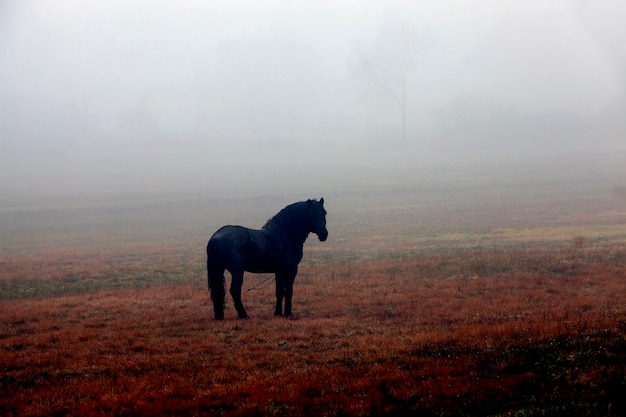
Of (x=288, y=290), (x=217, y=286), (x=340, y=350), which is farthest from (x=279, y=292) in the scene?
(x=340, y=350)

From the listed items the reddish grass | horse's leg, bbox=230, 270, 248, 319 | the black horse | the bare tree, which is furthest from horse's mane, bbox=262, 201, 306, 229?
the bare tree

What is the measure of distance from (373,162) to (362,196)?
107 feet

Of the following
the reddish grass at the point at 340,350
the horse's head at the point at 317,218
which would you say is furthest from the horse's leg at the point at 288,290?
the horse's head at the point at 317,218

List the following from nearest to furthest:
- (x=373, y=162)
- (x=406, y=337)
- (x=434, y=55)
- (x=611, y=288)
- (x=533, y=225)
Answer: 1. (x=406, y=337)
2. (x=611, y=288)
3. (x=533, y=225)
4. (x=373, y=162)
5. (x=434, y=55)

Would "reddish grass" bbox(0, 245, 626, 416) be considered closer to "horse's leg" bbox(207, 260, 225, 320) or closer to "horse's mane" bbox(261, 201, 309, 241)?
"horse's leg" bbox(207, 260, 225, 320)

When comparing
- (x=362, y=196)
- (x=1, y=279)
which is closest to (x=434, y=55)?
(x=362, y=196)

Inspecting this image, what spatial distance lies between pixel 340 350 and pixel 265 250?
5509 mm

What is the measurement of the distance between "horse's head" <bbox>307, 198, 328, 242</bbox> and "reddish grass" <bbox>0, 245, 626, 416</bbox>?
2282 millimetres

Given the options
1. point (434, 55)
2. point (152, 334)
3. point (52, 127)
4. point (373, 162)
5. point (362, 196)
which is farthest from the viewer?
point (434, 55)

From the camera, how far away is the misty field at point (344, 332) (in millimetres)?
10008

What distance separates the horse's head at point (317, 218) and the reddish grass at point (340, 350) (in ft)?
7.49

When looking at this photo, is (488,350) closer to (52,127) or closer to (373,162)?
(373,162)

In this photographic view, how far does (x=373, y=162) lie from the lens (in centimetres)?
10781

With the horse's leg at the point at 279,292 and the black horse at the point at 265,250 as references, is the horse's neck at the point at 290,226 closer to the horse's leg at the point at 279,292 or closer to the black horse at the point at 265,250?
the black horse at the point at 265,250
